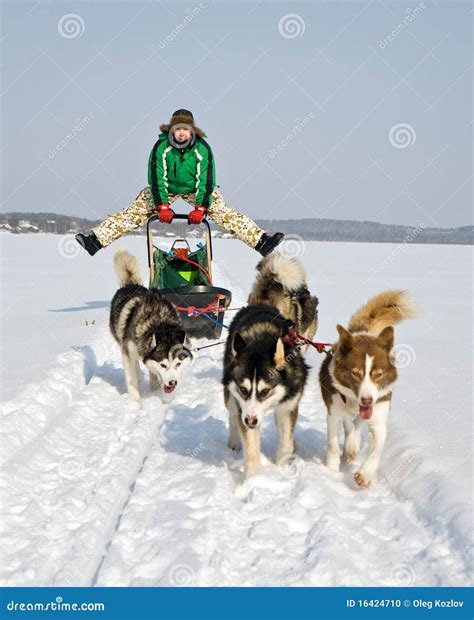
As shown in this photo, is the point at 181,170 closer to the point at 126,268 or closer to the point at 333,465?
the point at 126,268

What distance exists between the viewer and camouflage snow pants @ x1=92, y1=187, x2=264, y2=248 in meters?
6.72

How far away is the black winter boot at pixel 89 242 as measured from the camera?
6520 mm

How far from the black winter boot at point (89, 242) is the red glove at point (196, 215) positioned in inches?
42.7

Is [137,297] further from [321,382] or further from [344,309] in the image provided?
[344,309]

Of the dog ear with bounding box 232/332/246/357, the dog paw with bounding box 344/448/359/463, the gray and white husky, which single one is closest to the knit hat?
the gray and white husky

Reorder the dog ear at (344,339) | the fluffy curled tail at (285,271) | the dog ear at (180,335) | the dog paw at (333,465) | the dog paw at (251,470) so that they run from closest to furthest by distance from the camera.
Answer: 1. the dog ear at (344,339)
2. the dog paw at (251,470)
3. the dog paw at (333,465)
4. the fluffy curled tail at (285,271)
5. the dog ear at (180,335)

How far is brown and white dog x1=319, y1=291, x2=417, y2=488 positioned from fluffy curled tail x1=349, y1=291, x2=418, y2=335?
0.15 m

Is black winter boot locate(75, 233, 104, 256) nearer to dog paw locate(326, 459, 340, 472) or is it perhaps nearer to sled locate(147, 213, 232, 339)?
sled locate(147, 213, 232, 339)

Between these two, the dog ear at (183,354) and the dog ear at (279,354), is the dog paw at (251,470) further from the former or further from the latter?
the dog ear at (183,354)

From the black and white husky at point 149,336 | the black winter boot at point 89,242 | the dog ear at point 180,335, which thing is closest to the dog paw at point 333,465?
the black and white husky at point 149,336

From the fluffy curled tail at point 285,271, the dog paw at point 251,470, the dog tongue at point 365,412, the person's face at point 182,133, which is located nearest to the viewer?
the dog tongue at point 365,412

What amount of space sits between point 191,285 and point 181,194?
1102mm

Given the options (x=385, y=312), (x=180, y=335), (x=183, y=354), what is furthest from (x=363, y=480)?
(x=180, y=335)

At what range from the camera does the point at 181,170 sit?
6598mm
